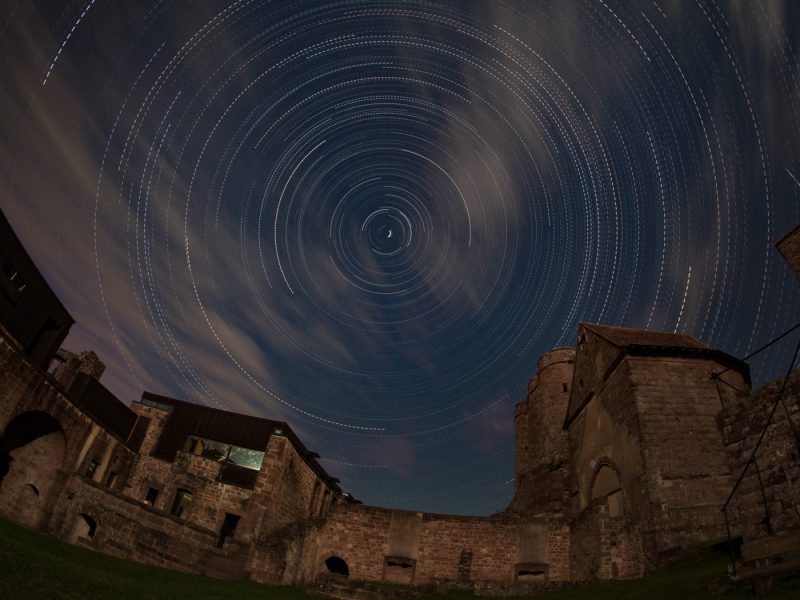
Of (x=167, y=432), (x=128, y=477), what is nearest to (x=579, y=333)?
(x=167, y=432)

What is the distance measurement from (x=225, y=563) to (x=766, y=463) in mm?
20290

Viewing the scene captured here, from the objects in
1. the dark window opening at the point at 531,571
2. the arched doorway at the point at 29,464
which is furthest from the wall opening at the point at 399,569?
the arched doorway at the point at 29,464

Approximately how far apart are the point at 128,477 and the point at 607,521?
90.3 ft

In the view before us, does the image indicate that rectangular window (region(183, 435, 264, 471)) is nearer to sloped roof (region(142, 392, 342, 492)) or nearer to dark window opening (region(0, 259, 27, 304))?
sloped roof (region(142, 392, 342, 492))

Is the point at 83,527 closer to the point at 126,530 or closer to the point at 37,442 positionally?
the point at 37,442

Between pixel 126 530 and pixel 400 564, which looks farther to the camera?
pixel 400 564

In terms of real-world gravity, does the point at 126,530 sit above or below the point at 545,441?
below

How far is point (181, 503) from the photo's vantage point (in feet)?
84.7

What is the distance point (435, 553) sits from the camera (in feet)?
68.4

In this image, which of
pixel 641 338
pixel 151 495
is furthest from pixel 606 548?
pixel 151 495

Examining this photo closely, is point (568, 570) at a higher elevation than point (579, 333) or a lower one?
lower

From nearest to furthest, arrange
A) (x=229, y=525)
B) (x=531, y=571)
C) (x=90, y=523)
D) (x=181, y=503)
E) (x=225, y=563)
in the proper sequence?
(x=225, y=563) < (x=531, y=571) < (x=90, y=523) < (x=229, y=525) < (x=181, y=503)

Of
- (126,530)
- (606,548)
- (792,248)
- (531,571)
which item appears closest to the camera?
(792,248)

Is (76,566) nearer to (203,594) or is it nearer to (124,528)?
(203,594)
